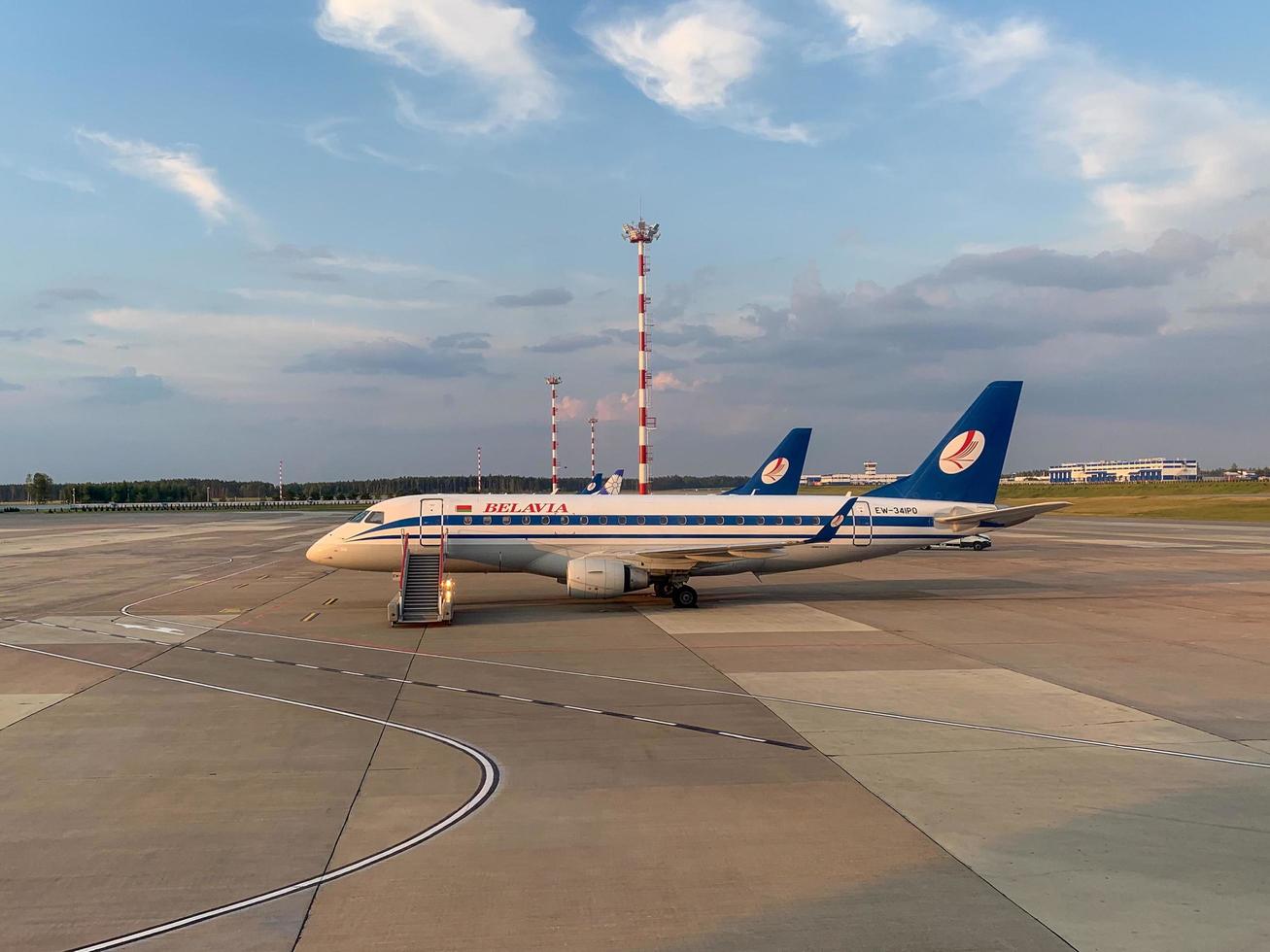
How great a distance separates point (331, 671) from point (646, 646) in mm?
7120

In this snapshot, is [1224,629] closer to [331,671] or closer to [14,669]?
[331,671]

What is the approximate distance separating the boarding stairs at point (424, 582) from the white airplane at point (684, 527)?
0.09 m

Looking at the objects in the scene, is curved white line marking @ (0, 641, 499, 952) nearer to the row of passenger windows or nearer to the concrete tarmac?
the concrete tarmac

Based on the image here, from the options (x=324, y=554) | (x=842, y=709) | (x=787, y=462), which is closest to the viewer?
(x=842, y=709)

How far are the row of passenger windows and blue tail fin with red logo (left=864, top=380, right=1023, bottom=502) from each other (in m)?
4.19

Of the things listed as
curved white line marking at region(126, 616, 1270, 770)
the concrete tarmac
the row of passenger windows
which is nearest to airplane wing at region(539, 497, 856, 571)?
the row of passenger windows

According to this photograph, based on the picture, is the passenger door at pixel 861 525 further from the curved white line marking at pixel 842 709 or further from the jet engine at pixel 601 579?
the curved white line marking at pixel 842 709

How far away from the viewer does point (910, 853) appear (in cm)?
840

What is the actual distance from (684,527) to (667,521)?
625mm

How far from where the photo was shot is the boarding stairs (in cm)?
2356

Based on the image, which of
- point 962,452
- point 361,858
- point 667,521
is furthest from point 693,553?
point 361,858

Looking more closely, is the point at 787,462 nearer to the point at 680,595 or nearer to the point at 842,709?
the point at 680,595

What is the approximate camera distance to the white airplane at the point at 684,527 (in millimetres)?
26953

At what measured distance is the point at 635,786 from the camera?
410 inches
